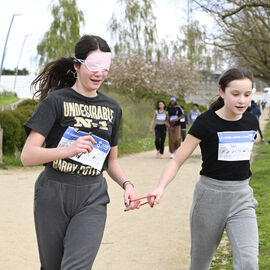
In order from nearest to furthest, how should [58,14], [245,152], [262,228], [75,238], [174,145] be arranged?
[75,238] → [245,152] → [262,228] → [174,145] → [58,14]

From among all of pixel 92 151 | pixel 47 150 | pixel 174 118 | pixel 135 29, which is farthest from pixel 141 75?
pixel 47 150

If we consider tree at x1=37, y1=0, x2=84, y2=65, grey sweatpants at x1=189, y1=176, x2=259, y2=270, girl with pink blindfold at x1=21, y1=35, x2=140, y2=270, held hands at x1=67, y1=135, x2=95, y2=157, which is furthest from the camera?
tree at x1=37, y1=0, x2=84, y2=65

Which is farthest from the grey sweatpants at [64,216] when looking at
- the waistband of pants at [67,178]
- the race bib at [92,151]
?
the race bib at [92,151]

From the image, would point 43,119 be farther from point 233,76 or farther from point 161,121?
point 161,121

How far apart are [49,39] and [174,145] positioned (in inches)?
787

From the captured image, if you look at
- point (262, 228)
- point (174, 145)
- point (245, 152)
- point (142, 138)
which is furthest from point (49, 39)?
point (245, 152)

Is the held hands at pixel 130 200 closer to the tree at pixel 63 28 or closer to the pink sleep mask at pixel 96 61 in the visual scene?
the pink sleep mask at pixel 96 61

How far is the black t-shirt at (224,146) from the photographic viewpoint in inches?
136

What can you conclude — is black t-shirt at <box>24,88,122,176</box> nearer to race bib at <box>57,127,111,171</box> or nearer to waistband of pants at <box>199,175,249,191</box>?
race bib at <box>57,127,111,171</box>

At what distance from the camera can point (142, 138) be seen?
73.2 feet

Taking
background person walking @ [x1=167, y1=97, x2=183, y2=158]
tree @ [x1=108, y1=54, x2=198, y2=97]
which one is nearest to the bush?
background person walking @ [x1=167, y1=97, x2=183, y2=158]

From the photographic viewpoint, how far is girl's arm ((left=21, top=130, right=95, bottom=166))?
111 inches

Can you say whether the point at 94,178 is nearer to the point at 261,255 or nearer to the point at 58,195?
the point at 58,195

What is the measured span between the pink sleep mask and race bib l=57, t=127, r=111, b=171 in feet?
1.36
